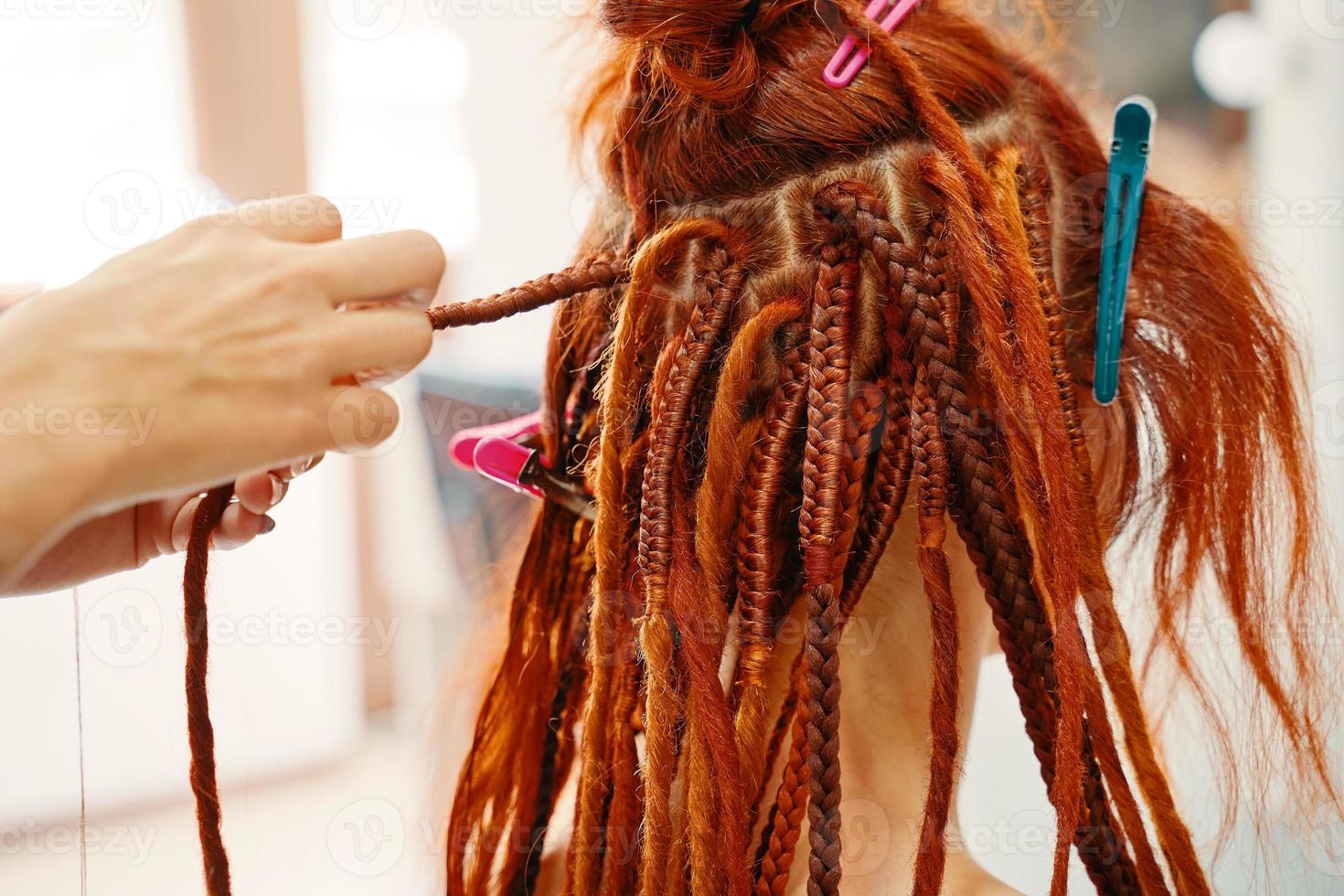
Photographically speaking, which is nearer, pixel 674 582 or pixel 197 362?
pixel 197 362

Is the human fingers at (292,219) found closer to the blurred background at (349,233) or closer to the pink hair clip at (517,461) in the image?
the pink hair clip at (517,461)

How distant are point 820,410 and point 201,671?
0.47m

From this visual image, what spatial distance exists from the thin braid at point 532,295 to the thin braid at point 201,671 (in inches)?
8.1

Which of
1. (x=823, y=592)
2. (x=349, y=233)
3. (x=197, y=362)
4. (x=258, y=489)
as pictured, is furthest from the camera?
(x=349, y=233)

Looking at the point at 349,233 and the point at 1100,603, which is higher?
the point at 349,233

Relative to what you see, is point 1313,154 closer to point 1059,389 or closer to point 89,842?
point 1059,389

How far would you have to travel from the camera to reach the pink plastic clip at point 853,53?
613mm

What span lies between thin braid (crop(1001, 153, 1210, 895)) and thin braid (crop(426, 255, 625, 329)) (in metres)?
0.29

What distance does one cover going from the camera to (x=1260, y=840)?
3.02 ft

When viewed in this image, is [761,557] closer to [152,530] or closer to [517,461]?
[517,461]

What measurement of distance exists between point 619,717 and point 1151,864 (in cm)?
39

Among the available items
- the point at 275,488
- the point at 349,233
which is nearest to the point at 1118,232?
the point at 275,488

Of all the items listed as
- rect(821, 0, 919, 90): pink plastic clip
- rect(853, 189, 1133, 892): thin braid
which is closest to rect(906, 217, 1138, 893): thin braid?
rect(853, 189, 1133, 892): thin braid

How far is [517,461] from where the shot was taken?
79 centimetres
